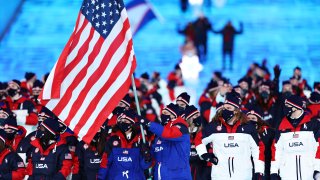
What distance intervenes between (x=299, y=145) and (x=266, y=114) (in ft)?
14.8

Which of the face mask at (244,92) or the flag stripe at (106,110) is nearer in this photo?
the flag stripe at (106,110)

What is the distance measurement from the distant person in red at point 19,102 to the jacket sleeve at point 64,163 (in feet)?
12.0

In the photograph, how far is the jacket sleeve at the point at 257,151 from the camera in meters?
18.8

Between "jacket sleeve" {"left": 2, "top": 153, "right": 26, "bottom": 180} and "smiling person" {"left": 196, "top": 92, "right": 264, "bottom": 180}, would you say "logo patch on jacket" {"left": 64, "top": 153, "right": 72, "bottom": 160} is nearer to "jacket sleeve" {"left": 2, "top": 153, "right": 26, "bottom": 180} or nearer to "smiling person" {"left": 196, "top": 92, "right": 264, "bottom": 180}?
"jacket sleeve" {"left": 2, "top": 153, "right": 26, "bottom": 180}

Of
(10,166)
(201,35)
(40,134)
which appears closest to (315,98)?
(40,134)

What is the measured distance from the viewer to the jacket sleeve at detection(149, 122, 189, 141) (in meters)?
17.3

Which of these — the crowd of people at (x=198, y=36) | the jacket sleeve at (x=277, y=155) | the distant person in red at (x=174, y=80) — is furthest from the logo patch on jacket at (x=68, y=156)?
the crowd of people at (x=198, y=36)

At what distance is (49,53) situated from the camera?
128 ft

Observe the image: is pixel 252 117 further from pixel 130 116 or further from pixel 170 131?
pixel 170 131

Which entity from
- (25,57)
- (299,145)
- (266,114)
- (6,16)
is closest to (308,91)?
(266,114)

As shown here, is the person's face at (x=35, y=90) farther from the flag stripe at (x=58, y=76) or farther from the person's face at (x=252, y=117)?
the flag stripe at (x=58, y=76)

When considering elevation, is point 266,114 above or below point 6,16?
below

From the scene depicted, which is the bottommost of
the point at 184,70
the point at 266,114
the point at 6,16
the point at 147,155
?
the point at 147,155

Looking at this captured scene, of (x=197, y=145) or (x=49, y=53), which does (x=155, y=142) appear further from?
(x=49, y=53)
